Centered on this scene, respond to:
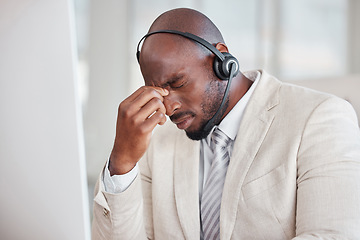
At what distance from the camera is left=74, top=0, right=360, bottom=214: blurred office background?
2.89 meters

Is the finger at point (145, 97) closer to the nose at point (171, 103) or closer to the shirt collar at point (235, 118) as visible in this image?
the nose at point (171, 103)

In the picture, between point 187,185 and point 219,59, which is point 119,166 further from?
point 219,59

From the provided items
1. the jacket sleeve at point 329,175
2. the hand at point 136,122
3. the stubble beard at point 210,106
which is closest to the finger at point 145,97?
the hand at point 136,122

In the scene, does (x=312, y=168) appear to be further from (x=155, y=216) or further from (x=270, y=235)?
(x=155, y=216)

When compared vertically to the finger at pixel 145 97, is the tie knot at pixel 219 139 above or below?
below

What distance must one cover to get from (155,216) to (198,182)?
159 mm

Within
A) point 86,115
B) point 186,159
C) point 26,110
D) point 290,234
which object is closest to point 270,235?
point 290,234

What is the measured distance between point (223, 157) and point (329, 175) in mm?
307

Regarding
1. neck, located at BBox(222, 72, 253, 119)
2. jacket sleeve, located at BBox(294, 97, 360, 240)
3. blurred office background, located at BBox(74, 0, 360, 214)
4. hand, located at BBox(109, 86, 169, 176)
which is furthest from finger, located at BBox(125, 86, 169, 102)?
blurred office background, located at BBox(74, 0, 360, 214)

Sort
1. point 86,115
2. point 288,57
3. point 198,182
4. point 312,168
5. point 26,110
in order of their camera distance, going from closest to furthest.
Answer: point 26,110 < point 312,168 < point 198,182 < point 86,115 < point 288,57

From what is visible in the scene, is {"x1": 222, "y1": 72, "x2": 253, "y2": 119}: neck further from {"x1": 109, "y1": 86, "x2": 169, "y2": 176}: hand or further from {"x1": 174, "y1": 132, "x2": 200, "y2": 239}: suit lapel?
{"x1": 109, "y1": 86, "x2": 169, "y2": 176}: hand

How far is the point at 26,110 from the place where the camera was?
761 millimetres

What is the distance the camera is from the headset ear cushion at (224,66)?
1.09 meters

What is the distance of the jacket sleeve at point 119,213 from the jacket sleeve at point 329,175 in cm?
39
